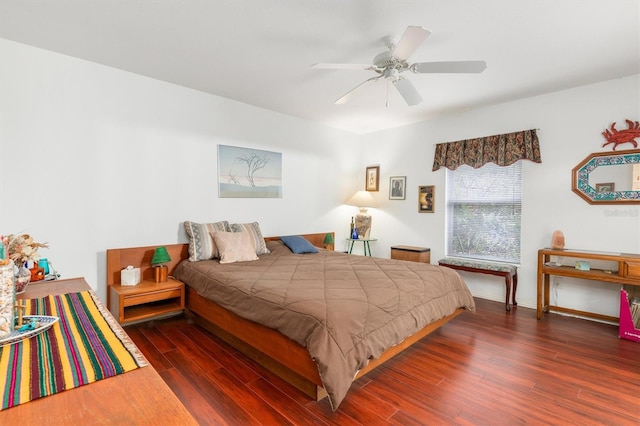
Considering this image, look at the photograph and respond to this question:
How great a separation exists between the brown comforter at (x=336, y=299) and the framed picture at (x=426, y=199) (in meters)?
1.72

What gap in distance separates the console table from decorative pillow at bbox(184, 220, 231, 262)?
3.60 meters

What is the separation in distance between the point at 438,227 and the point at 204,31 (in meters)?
3.84

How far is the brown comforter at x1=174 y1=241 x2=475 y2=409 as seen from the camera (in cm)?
186

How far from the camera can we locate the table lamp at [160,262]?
10.5 feet

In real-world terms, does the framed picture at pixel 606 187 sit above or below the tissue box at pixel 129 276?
above

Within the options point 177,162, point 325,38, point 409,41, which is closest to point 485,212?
point 409,41

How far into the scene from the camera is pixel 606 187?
11.1 feet

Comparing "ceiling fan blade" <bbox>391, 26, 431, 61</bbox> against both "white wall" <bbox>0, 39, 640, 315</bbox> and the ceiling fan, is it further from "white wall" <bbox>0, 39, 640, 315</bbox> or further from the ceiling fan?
"white wall" <bbox>0, 39, 640, 315</bbox>

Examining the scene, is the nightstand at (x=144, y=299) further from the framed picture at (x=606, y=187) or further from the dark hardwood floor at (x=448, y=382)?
the framed picture at (x=606, y=187)

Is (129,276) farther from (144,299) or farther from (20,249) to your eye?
(20,249)

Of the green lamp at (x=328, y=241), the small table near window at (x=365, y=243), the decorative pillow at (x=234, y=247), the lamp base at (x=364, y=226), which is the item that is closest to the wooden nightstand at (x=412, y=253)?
the small table near window at (x=365, y=243)

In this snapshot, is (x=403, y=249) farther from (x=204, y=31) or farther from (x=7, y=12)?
(x=7, y=12)

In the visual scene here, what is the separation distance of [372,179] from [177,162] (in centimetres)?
323

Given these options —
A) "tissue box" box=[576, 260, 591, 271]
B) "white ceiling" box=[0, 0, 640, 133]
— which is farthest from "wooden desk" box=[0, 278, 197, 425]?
"tissue box" box=[576, 260, 591, 271]
